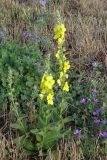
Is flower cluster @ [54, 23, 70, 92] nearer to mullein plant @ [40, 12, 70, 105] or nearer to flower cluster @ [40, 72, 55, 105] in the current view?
mullein plant @ [40, 12, 70, 105]

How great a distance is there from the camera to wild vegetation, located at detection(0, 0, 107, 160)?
2939 millimetres

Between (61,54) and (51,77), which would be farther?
(61,54)

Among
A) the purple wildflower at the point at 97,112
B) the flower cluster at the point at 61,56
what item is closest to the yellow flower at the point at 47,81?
the flower cluster at the point at 61,56

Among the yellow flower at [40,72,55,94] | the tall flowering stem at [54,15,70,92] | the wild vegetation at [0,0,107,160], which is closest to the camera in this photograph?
the yellow flower at [40,72,55,94]

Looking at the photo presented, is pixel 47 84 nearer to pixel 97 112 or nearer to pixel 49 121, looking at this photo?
pixel 49 121

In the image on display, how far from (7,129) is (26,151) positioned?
1.24 ft

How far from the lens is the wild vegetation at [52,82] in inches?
116

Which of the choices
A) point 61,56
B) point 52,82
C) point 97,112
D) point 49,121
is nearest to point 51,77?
point 52,82

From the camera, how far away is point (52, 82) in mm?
2689

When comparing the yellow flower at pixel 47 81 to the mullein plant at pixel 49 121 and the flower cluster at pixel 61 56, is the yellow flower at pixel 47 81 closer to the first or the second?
the mullein plant at pixel 49 121

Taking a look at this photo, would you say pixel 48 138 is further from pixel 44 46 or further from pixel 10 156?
pixel 44 46

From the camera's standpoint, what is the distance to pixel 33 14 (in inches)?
216

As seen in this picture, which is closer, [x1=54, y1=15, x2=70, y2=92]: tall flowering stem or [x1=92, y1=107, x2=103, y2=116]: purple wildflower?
[x1=54, y1=15, x2=70, y2=92]: tall flowering stem

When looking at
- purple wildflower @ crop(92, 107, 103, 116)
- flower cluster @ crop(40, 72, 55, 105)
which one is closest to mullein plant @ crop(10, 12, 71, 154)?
flower cluster @ crop(40, 72, 55, 105)
